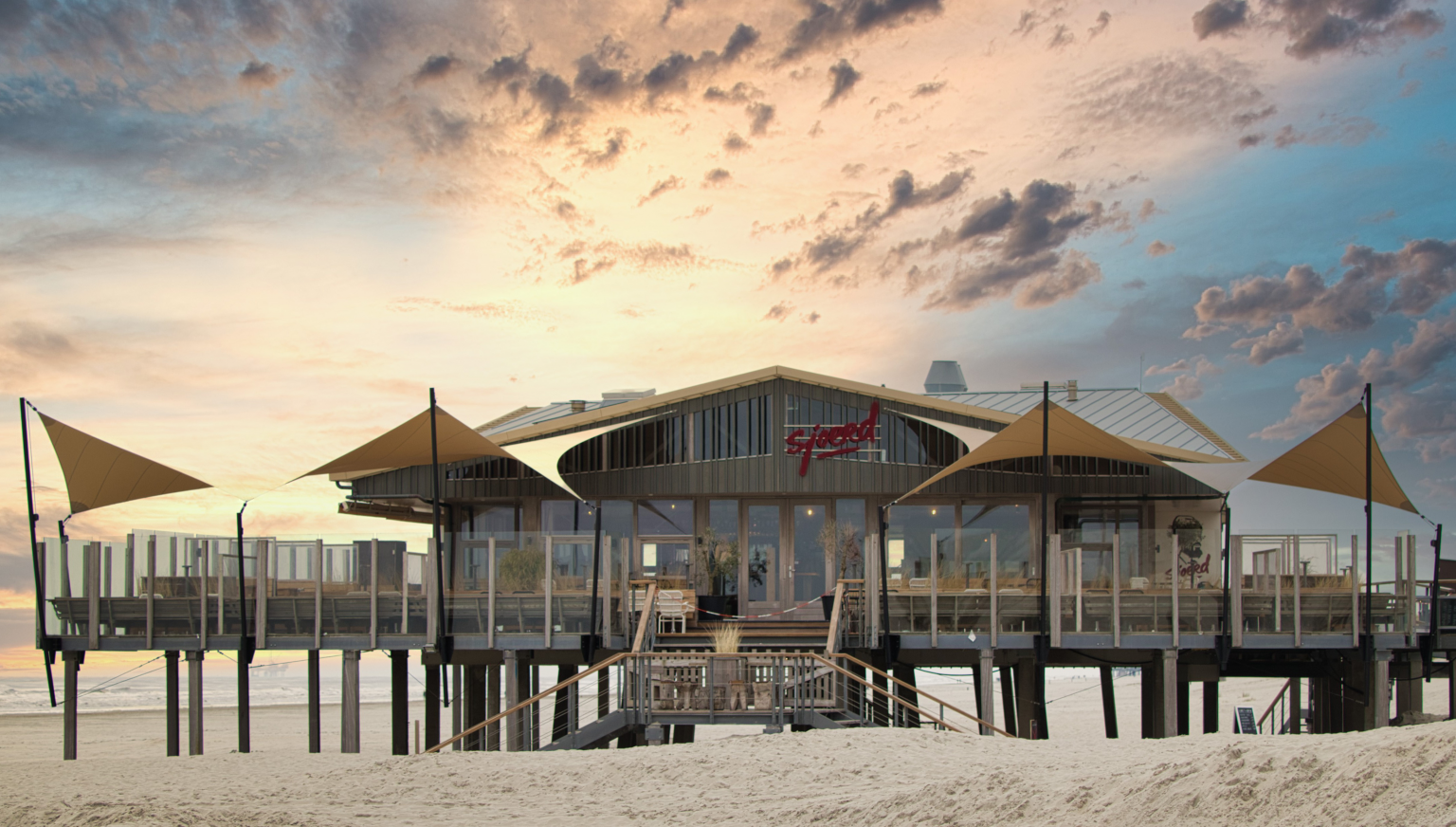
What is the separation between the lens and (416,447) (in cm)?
2111

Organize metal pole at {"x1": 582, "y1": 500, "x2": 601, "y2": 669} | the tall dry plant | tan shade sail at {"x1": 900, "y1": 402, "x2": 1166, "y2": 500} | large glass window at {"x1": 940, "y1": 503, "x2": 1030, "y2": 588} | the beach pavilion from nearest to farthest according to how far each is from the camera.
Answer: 1. the tall dry plant
2. metal pole at {"x1": 582, "y1": 500, "x2": 601, "y2": 669}
3. the beach pavilion
4. tan shade sail at {"x1": 900, "y1": 402, "x2": 1166, "y2": 500}
5. large glass window at {"x1": 940, "y1": 503, "x2": 1030, "y2": 588}

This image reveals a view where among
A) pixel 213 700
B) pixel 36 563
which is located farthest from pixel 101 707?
pixel 36 563

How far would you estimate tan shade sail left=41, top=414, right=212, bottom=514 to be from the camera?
21.9 m

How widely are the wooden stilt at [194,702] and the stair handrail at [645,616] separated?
23.2 feet

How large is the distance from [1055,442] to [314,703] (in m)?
12.6

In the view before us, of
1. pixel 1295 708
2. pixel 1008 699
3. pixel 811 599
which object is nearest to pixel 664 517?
pixel 811 599

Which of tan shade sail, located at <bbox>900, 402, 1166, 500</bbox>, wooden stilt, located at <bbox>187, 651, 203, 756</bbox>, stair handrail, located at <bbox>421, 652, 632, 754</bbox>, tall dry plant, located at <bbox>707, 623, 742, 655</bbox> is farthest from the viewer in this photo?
wooden stilt, located at <bbox>187, 651, 203, 756</bbox>

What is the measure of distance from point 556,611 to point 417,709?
42.0 metres

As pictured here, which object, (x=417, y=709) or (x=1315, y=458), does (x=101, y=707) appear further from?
(x=1315, y=458)

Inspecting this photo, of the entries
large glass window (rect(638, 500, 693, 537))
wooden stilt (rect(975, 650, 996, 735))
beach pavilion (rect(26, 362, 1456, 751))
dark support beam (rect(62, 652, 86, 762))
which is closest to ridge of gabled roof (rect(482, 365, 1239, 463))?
beach pavilion (rect(26, 362, 1456, 751))

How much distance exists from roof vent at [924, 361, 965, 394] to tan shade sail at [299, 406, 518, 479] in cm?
1573

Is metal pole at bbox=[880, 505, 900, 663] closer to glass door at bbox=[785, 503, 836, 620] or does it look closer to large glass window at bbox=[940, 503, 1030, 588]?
large glass window at bbox=[940, 503, 1030, 588]

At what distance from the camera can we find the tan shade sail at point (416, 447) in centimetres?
2036


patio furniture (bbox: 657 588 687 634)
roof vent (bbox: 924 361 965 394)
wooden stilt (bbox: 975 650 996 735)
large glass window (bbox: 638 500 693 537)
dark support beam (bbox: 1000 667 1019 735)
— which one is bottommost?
dark support beam (bbox: 1000 667 1019 735)
